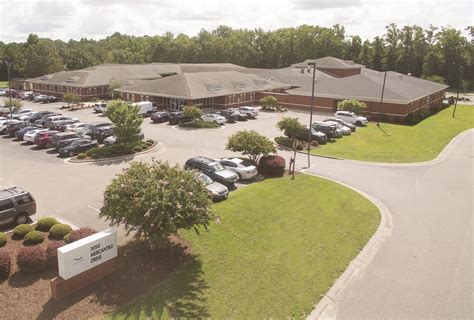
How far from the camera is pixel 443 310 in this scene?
1455 cm

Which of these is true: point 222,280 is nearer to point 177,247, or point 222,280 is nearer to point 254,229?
point 177,247

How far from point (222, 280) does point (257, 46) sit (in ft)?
445

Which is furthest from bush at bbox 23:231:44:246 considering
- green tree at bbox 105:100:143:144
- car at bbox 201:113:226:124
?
car at bbox 201:113:226:124

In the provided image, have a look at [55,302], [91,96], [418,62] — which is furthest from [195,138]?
[418,62]

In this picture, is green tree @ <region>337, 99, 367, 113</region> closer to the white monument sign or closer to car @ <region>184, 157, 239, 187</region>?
car @ <region>184, 157, 239, 187</region>

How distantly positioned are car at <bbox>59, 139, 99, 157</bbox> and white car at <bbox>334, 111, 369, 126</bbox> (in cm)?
3286

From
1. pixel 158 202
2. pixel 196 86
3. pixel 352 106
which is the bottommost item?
pixel 352 106

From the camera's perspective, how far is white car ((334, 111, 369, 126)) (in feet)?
174

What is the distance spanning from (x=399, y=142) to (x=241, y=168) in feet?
78.2

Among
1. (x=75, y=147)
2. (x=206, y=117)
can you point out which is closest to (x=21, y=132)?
(x=75, y=147)

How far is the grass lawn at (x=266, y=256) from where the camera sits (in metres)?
14.1

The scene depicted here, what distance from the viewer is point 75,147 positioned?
1353 inches

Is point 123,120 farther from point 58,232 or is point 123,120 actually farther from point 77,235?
point 77,235

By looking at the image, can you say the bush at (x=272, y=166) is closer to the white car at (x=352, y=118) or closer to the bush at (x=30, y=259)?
the bush at (x=30, y=259)
